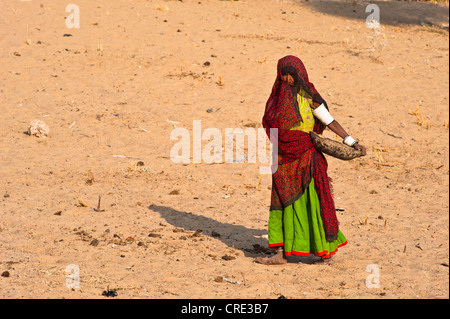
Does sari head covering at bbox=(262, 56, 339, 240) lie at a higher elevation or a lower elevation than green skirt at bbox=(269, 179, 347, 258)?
higher

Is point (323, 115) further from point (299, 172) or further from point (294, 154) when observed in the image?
point (299, 172)

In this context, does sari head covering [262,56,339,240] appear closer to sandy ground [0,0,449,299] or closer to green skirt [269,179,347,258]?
green skirt [269,179,347,258]

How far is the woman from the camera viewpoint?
16.5 ft

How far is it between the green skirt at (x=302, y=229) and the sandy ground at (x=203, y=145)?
0.18m

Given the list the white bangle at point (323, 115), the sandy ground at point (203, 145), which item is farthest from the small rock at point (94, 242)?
the white bangle at point (323, 115)

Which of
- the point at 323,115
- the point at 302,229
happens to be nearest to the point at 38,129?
the point at 302,229

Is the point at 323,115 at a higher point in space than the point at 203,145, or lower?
higher

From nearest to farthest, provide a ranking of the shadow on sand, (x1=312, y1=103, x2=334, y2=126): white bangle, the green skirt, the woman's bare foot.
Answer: (x1=312, y1=103, x2=334, y2=126): white bangle → the green skirt → the woman's bare foot → the shadow on sand

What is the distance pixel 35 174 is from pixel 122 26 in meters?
6.51

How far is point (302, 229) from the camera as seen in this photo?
518cm

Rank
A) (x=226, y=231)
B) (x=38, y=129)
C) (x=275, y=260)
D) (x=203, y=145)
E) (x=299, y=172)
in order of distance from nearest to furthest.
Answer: (x=299, y=172), (x=275, y=260), (x=226, y=231), (x=38, y=129), (x=203, y=145)

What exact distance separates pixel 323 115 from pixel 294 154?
406mm

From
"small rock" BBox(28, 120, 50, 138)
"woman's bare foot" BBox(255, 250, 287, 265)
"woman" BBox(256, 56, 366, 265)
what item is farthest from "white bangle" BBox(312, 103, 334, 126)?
"small rock" BBox(28, 120, 50, 138)

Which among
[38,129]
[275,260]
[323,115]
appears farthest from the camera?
[38,129]
